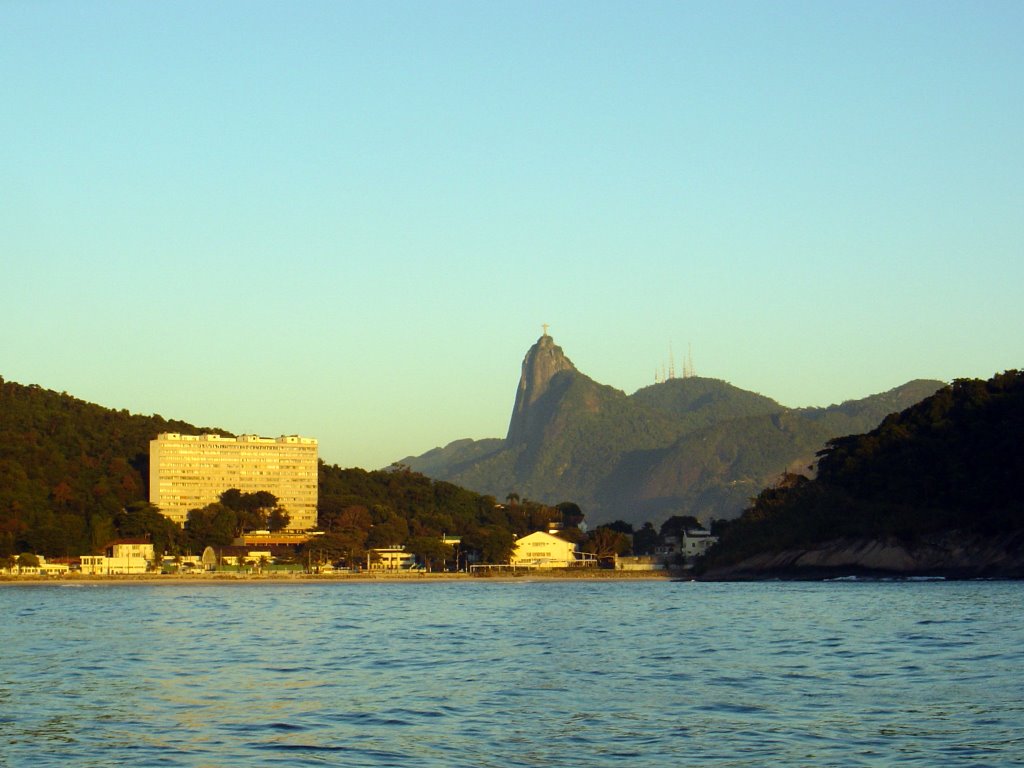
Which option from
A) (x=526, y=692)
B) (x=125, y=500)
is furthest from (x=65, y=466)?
(x=526, y=692)

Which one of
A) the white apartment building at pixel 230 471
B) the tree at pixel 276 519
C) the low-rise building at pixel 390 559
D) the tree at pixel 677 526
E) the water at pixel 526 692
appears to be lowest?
the water at pixel 526 692

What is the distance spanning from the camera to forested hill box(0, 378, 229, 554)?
125 metres

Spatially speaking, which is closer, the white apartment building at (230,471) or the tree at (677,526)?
the white apartment building at (230,471)

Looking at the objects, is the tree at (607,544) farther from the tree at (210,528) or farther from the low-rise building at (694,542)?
the tree at (210,528)

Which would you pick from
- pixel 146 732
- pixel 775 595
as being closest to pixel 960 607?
pixel 775 595

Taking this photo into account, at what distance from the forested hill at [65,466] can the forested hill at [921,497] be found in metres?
61.9

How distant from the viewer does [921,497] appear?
9538 cm

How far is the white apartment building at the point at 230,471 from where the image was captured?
154000mm

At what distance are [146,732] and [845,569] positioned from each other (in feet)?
265

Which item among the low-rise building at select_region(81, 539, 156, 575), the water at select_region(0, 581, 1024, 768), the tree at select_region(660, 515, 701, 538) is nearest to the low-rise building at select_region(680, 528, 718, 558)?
the tree at select_region(660, 515, 701, 538)

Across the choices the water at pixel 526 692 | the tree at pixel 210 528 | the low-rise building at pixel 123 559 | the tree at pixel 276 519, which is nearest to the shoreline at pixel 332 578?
the low-rise building at pixel 123 559

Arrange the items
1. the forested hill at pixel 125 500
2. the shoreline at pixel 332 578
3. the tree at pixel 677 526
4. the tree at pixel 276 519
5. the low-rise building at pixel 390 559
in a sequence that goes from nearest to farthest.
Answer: the shoreline at pixel 332 578, the forested hill at pixel 125 500, the low-rise building at pixel 390 559, the tree at pixel 276 519, the tree at pixel 677 526

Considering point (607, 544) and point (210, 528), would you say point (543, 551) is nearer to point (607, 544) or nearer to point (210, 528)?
point (607, 544)

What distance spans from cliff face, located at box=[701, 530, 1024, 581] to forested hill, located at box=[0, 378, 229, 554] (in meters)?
67.3
